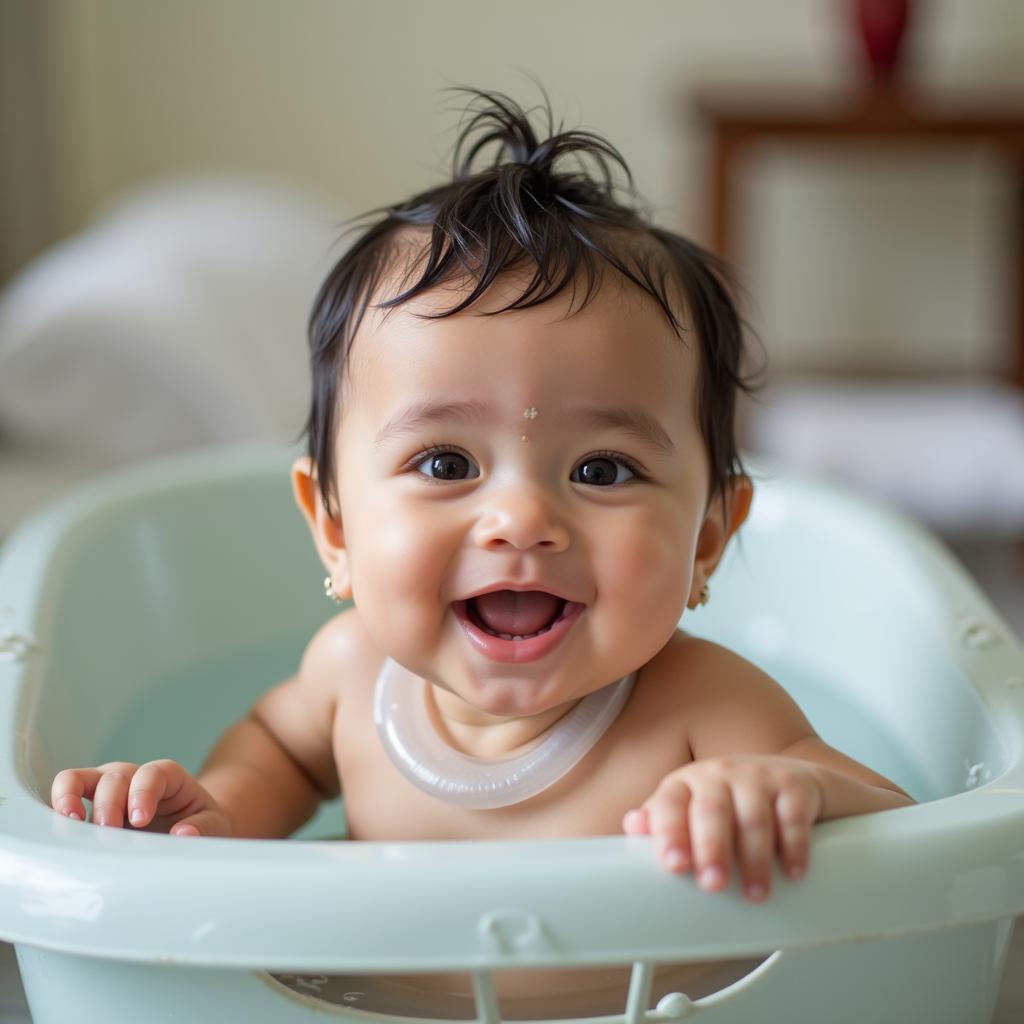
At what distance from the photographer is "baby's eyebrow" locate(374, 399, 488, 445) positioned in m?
0.74

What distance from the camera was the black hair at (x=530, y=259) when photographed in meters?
0.76

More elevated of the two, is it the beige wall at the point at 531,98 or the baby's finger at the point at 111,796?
the beige wall at the point at 531,98

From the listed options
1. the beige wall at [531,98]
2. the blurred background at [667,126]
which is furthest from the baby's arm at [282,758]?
the beige wall at [531,98]

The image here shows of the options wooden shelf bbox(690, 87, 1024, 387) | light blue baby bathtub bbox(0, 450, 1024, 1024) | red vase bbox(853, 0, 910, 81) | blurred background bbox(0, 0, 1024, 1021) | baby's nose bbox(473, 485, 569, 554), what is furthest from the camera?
blurred background bbox(0, 0, 1024, 1021)

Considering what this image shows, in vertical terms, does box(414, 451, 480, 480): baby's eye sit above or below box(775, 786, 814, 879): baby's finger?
above

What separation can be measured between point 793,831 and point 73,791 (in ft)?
1.13

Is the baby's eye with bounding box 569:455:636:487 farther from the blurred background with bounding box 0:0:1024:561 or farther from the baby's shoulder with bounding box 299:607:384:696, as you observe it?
the blurred background with bounding box 0:0:1024:561

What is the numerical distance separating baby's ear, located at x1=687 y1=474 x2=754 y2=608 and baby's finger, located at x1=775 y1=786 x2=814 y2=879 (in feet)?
0.78

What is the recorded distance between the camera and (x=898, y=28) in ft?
8.23

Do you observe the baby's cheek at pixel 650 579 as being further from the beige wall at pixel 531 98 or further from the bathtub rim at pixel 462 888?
the beige wall at pixel 531 98

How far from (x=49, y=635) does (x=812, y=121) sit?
5.77 ft

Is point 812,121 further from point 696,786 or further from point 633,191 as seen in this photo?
point 696,786

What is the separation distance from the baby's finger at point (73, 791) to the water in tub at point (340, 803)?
123 mm

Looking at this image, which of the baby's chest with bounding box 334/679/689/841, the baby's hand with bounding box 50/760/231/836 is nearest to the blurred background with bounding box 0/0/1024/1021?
the baby's chest with bounding box 334/679/689/841
